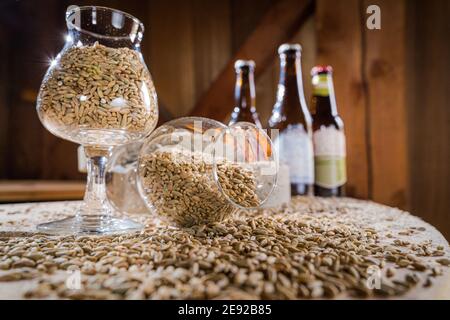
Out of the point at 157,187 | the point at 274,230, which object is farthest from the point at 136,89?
the point at 274,230

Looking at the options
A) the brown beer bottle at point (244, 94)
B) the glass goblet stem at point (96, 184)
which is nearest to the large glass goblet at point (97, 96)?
the glass goblet stem at point (96, 184)

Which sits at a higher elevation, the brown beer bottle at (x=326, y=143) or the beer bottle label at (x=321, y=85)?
the beer bottle label at (x=321, y=85)

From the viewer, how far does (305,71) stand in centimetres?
185

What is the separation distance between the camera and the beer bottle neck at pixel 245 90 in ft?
4.03

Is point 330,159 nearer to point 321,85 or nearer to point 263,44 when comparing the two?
point 321,85

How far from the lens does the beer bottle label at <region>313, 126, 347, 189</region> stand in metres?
1.20

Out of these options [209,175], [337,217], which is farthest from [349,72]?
[209,175]

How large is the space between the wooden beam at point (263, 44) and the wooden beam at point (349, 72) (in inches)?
6.3

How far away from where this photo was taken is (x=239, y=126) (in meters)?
0.67

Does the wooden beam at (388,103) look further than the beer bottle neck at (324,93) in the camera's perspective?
Yes

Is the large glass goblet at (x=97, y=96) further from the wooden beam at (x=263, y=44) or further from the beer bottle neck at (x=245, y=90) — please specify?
the wooden beam at (x=263, y=44)

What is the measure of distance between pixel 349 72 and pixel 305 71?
0.35 meters
